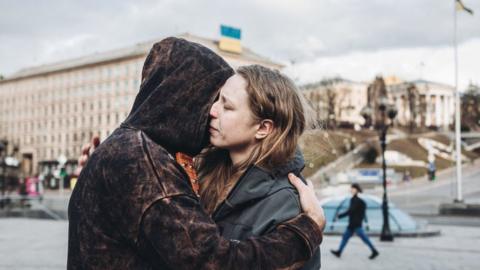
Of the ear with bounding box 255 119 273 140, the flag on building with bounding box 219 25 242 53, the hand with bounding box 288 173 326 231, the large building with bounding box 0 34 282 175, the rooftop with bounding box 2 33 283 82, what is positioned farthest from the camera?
the large building with bounding box 0 34 282 175

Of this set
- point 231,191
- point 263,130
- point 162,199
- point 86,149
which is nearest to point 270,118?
point 263,130

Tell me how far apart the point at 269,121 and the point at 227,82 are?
21cm

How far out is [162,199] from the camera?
1829 millimetres

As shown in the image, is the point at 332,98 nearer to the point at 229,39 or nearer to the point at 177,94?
the point at 229,39

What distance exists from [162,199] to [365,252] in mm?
12994

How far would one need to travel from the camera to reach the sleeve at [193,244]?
1.81 metres

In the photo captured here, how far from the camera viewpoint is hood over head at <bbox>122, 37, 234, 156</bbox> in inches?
79.7

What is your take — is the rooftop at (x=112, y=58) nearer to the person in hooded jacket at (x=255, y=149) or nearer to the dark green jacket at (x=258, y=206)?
the person in hooded jacket at (x=255, y=149)

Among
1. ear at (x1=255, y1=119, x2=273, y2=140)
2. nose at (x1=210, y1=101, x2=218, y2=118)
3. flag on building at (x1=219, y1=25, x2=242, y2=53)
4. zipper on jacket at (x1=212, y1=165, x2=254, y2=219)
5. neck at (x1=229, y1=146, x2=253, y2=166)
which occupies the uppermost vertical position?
flag on building at (x1=219, y1=25, x2=242, y2=53)

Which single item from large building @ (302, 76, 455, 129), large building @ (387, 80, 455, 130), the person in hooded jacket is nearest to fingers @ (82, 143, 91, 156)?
the person in hooded jacket

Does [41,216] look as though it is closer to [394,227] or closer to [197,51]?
[394,227]

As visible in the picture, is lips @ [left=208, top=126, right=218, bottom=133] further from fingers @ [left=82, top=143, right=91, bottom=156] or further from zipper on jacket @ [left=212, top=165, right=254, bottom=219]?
fingers @ [left=82, top=143, right=91, bottom=156]

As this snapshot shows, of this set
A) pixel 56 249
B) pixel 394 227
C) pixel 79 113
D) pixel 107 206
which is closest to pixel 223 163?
pixel 107 206

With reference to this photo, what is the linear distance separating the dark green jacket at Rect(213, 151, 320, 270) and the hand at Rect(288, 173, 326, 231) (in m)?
0.02
